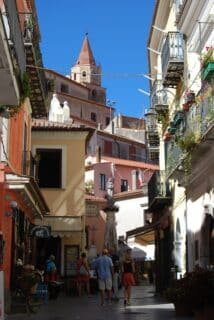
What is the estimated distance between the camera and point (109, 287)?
20.4 metres

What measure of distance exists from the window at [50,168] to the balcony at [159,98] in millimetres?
8140

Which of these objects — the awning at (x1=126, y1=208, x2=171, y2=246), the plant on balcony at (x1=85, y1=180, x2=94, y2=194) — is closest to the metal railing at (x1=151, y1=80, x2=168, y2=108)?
the awning at (x1=126, y1=208, x2=171, y2=246)

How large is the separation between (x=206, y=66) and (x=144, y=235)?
60.5 feet

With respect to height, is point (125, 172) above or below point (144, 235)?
above

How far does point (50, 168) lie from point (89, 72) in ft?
281

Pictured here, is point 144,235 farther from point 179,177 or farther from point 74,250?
point 179,177

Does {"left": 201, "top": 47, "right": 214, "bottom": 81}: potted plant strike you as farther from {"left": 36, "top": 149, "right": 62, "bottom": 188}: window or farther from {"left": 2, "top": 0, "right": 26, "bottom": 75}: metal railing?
{"left": 36, "top": 149, "right": 62, "bottom": 188}: window

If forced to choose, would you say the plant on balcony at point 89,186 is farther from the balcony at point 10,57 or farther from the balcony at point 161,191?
the balcony at point 10,57

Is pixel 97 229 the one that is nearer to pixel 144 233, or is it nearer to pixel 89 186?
pixel 89 186

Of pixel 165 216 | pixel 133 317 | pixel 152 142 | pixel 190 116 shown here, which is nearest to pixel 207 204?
pixel 190 116

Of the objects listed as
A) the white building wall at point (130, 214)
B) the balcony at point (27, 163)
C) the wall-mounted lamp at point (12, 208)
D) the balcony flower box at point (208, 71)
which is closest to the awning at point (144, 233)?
the balcony at point (27, 163)

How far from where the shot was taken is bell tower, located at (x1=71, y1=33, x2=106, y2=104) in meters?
112

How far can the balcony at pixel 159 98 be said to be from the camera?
23875mm

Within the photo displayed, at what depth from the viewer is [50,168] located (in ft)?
104
